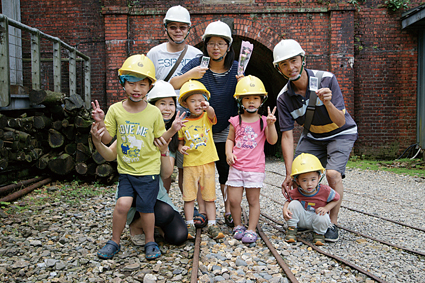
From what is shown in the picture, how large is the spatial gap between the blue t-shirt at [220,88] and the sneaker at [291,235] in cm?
138

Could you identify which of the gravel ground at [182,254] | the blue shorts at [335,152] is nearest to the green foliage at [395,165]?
the gravel ground at [182,254]

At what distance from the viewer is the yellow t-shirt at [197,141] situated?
337cm

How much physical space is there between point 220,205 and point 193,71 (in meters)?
2.42

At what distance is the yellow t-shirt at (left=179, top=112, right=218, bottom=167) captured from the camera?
3369 mm

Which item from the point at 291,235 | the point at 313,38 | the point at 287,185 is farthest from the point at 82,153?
the point at 313,38

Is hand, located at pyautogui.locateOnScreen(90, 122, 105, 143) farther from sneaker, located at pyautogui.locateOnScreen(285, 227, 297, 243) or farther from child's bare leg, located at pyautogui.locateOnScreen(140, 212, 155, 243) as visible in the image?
sneaker, located at pyautogui.locateOnScreen(285, 227, 297, 243)

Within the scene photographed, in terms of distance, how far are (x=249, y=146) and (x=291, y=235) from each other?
103 centimetres

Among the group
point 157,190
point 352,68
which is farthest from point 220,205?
point 352,68

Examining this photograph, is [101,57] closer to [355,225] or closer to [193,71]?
[193,71]

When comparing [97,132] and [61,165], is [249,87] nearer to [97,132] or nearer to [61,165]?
[97,132]

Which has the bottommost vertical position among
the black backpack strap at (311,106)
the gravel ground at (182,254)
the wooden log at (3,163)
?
the gravel ground at (182,254)

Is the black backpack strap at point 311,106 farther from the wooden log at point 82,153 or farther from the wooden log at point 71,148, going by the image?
the wooden log at point 71,148

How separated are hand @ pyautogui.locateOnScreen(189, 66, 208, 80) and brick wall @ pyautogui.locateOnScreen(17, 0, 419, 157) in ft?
22.1

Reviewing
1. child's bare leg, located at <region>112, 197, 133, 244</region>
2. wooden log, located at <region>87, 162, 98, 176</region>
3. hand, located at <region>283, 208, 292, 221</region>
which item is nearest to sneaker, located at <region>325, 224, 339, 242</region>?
hand, located at <region>283, 208, 292, 221</region>
